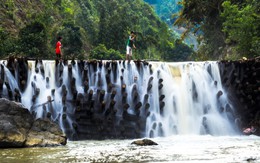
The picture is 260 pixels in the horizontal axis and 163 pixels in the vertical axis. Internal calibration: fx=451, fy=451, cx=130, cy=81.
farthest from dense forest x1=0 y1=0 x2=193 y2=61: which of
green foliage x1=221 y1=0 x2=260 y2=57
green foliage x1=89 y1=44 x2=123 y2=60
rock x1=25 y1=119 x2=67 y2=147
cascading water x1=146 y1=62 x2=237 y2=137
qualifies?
rock x1=25 y1=119 x2=67 y2=147

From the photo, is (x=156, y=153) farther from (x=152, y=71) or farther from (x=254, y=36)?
(x=254, y=36)

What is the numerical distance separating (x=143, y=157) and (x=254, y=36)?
64.2 ft

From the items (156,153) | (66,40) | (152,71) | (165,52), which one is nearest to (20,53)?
(66,40)

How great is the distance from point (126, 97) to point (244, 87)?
5748mm

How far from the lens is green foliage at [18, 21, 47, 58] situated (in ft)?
109

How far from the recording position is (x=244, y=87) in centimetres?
2145

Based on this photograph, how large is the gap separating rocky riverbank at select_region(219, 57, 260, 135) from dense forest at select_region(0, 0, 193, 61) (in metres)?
10.7

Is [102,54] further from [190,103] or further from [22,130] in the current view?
[22,130]

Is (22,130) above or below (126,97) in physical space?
below

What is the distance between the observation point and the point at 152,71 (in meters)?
21.5

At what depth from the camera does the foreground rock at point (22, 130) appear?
12.9 meters

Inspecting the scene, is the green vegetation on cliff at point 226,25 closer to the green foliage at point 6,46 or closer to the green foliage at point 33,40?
the green foliage at point 33,40

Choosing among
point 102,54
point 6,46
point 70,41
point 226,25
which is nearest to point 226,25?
point 226,25

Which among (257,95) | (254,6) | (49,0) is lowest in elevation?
(257,95)
